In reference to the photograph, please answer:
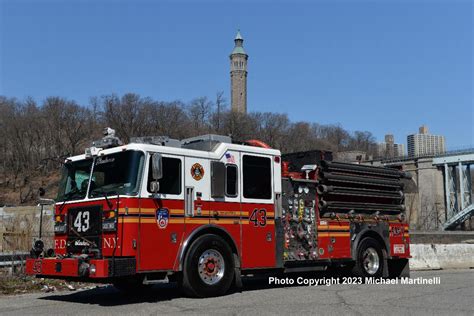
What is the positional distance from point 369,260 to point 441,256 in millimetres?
7688

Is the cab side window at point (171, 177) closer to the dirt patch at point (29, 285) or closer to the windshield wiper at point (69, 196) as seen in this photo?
the windshield wiper at point (69, 196)

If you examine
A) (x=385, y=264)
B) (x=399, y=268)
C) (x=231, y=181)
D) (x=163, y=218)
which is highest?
(x=231, y=181)

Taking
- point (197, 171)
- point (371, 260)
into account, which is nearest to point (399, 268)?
point (371, 260)

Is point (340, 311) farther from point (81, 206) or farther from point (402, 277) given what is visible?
point (402, 277)

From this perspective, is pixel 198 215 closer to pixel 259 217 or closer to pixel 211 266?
pixel 211 266

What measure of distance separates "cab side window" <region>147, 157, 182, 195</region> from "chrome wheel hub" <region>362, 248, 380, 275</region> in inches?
222

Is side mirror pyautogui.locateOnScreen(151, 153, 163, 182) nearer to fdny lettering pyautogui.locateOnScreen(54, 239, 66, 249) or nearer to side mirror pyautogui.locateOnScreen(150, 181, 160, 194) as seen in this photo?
side mirror pyautogui.locateOnScreen(150, 181, 160, 194)

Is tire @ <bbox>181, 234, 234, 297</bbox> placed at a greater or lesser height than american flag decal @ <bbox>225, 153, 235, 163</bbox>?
lesser

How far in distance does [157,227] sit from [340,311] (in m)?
3.32

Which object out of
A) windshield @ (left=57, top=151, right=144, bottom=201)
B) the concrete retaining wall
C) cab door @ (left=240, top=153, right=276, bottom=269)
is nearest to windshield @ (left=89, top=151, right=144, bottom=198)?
windshield @ (left=57, top=151, right=144, bottom=201)

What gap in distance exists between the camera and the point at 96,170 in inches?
408

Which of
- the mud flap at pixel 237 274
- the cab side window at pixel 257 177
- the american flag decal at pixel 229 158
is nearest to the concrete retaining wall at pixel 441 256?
the cab side window at pixel 257 177

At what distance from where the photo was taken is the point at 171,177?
10133 mm

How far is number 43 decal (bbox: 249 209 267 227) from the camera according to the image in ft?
36.8
